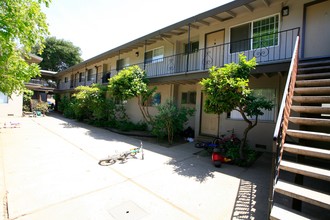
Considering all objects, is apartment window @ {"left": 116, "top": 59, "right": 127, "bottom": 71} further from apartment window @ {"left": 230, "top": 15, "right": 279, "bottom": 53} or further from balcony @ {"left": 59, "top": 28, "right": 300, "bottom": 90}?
apartment window @ {"left": 230, "top": 15, "right": 279, "bottom": 53}

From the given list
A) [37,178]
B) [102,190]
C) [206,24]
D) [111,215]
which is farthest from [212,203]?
[206,24]

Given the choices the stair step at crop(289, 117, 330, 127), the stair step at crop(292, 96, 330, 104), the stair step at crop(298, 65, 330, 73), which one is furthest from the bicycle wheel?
the stair step at crop(298, 65, 330, 73)

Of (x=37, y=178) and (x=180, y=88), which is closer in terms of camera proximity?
(x=37, y=178)

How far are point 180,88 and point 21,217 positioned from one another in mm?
9227

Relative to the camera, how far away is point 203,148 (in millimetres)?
7477

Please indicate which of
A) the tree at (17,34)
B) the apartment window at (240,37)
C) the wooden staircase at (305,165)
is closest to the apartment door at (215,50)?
the apartment window at (240,37)

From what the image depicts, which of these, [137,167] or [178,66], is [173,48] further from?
[137,167]

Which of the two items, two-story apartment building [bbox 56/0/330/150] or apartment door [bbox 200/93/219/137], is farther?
apartment door [bbox 200/93/219/137]

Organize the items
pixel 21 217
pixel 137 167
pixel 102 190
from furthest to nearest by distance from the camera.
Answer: pixel 137 167 → pixel 102 190 → pixel 21 217

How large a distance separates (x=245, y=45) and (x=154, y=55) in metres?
6.11

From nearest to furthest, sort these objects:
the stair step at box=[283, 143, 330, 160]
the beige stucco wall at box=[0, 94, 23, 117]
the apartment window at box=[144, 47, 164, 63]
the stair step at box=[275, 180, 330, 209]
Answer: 1. the stair step at box=[275, 180, 330, 209]
2. the stair step at box=[283, 143, 330, 160]
3. the apartment window at box=[144, 47, 164, 63]
4. the beige stucco wall at box=[0, 94, 23, 117]

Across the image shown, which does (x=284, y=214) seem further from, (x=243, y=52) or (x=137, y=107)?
(x=137, y=107)

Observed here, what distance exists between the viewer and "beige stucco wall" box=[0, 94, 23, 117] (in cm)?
1600

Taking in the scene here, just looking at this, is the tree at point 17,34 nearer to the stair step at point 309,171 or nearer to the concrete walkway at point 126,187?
the concrete walkway at point 126,187
